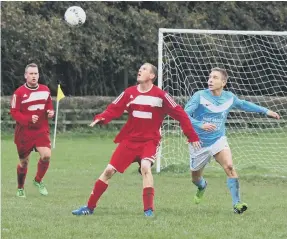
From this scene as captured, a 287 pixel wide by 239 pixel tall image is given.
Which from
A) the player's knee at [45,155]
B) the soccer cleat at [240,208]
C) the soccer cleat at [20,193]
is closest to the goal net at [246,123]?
the player's knee at [45,155]

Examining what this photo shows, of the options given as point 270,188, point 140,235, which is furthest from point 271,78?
point 140,235

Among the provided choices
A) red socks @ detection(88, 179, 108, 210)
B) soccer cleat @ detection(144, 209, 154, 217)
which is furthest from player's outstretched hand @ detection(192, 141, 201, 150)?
red socks @ detection(88, 179, 108, 210)

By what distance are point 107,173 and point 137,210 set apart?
69cm

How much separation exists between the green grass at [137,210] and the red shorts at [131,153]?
580 millimetres

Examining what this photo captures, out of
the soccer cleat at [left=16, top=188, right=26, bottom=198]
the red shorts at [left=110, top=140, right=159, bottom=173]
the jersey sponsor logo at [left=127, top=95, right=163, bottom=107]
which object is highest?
the jersey sponsor logo at [left=127, top=95, right=163, bottom=107]

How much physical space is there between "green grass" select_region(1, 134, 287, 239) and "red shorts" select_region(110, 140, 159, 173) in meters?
0.58

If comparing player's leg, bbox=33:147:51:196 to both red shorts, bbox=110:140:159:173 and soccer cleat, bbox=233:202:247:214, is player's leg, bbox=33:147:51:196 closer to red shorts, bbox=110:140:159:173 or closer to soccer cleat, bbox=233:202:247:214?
red shorts, bbox=110:140:159:173

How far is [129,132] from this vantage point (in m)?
9.17

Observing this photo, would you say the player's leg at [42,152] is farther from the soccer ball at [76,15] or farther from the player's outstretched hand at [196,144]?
the soccer ball at [76,15]

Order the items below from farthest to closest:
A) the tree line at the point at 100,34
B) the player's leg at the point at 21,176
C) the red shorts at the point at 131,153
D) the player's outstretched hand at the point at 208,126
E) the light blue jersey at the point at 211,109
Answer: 1. the tree line at the point at 100,34
2. the player's leg at the point at 21,176
3. the light blue jersey at the point at 211,109
4. the player's outstretched hand at the point at 208,126
5. the red shorts at the point at 131,153

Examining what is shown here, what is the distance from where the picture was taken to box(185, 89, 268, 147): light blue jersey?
32.1 ft

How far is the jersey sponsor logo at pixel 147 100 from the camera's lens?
359 inches

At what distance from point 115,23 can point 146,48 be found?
1580 mm

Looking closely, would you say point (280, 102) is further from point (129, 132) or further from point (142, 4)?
point (142, 4)
